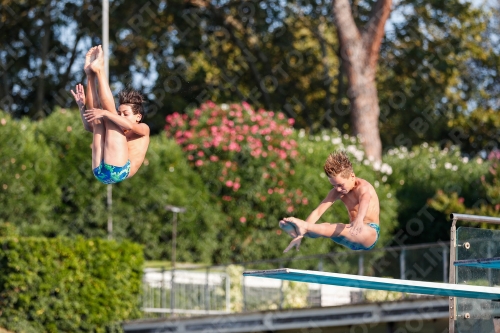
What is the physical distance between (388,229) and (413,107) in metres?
5.60

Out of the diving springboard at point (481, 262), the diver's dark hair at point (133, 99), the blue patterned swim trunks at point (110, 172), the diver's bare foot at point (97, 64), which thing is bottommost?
the diving springboard at point (481, 262)

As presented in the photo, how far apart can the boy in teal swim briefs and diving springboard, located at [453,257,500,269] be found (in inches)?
113

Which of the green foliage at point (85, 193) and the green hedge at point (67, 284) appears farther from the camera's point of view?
the green foliage at point (85, 193)

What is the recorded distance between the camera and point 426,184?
69.0ft

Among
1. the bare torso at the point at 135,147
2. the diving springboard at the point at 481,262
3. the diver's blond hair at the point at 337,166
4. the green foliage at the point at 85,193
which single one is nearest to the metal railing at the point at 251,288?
the green foliage at the point at 85,193

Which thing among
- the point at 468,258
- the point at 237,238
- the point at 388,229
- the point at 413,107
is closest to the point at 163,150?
the point at 237,238

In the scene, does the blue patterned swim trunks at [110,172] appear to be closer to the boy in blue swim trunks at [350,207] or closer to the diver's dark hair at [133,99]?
the diver's dark hair at [133,99]

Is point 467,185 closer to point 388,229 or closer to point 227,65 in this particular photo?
point 388,229

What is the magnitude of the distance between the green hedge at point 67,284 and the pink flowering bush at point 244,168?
3502 millimetres

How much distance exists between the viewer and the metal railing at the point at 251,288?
1539cm

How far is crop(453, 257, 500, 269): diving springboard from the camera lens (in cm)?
780

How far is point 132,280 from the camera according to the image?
16.6m

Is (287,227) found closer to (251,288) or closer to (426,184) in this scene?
(251,288)

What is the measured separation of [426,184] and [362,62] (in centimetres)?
292
